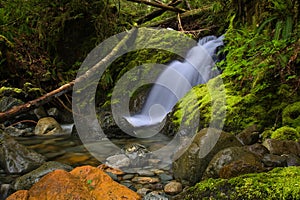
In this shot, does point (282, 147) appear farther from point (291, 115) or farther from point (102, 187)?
point (102, 187)

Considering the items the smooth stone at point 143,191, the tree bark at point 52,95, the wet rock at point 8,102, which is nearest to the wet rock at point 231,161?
the smooth stone at point 143,191

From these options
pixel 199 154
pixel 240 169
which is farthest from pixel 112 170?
pixel 240 169

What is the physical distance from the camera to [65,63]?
8.68 m

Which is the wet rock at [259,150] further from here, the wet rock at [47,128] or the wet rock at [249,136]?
the wet rock at [47,128]

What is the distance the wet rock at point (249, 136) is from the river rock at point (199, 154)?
0.66m

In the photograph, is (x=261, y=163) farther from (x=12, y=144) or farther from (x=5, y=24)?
(x=5, y=24)

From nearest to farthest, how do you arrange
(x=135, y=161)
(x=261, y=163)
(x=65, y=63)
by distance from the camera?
(x=261, y=163) < (x=135, y=161) < (x=65, y=63)

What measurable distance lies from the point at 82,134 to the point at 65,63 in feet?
11.8

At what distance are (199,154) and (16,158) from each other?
273cm

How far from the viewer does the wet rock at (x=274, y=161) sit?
3.00m

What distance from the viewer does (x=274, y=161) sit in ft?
9.93

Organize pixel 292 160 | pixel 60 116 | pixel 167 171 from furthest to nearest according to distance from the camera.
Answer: pixel 60 116
pixel 167 171
pixel 292 160

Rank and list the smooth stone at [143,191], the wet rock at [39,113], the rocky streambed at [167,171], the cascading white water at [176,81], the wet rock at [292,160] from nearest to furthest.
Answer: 1. the rocky streambed at [167,171]
2. the wet rock at [292,160]
3. the smooth stone at [143,191]
4. the cascading white water at [176,81]
5. the wet rock at [39,113]

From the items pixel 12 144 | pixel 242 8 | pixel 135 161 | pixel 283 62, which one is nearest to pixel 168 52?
pixel 242 8
